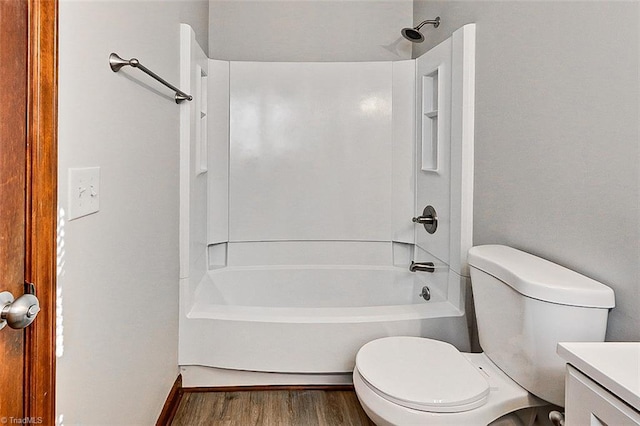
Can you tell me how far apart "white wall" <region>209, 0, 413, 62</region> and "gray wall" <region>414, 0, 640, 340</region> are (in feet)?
3.09

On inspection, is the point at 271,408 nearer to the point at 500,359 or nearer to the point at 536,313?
the point at 500,359

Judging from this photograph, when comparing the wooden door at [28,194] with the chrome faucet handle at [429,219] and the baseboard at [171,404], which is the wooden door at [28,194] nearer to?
the baseboard at [171,404]

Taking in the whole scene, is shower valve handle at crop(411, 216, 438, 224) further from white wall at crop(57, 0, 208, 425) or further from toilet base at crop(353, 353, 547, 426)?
white wall at crop(57, 0, 208, 425)

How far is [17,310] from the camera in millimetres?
891

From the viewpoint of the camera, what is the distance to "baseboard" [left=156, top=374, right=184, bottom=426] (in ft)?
6.72

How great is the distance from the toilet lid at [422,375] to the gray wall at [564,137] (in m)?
0.44

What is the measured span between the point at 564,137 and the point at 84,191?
1.41 m

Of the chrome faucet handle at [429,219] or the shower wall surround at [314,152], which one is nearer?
the chrome faucet handle at [429,219]

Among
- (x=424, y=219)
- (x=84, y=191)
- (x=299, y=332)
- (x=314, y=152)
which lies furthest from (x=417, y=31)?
(x=84, y=191)

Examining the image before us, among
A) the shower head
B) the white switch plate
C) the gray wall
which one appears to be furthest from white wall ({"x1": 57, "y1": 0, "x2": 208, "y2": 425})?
the gray wall

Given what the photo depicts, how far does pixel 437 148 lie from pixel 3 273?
2075 millimetres

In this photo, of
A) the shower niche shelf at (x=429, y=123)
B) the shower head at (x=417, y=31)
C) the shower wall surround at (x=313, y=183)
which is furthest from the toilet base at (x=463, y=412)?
the shower head at (x=417, y=31)

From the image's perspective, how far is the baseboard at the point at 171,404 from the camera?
205 centimetres

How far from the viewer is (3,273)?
2.94 feet
